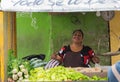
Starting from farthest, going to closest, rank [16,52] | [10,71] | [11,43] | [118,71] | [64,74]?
[16,52], [11,43], [10,71], [64,74], [118,71]

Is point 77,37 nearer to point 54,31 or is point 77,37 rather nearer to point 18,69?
point 54,31

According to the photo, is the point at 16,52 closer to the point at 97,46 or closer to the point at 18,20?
the point at 18,20

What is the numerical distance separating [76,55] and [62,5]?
1786 millimetres

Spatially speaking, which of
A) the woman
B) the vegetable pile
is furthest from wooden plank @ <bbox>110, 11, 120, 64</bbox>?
the vegetable pile

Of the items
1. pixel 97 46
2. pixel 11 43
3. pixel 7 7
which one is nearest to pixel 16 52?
pixel 11 43

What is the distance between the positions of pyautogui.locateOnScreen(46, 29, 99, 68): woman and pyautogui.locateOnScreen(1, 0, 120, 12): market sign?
4.79ft

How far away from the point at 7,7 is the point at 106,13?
121 inches

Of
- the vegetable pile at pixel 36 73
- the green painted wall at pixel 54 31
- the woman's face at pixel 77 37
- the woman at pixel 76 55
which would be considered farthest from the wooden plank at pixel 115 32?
the vegetable pile at pixel 36 73

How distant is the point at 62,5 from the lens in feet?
19.0

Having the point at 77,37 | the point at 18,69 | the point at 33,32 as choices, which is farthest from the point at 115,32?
the point at 18,69

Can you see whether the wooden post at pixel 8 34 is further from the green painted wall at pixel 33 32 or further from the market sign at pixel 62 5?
the market sign at pixel 62 5

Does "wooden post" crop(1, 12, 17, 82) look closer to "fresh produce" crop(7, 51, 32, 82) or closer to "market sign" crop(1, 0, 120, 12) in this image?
"fresh produce" crop(7, 51, 32, 82)

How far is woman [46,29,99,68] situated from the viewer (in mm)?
7188

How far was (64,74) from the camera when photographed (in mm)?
5840
